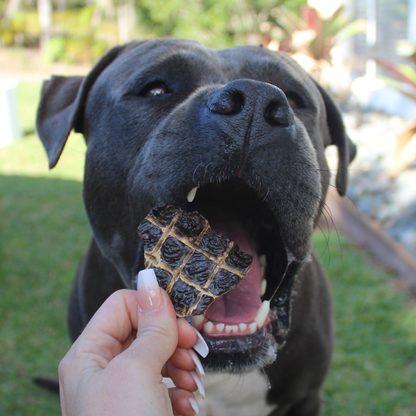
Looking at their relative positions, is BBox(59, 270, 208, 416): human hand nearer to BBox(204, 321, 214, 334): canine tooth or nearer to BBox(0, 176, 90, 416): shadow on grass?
BBox(204, 321, 214, 334): canine tooth

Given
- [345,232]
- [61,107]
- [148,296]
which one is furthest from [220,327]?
[345,232]

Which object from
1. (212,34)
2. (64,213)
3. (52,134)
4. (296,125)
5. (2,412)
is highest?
(296,125)

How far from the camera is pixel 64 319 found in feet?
12.1

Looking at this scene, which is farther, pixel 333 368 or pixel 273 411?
pixel 333 368

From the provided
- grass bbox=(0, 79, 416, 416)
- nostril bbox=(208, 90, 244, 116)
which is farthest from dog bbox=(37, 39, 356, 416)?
grass bbox=(0, 79, 416, 416)

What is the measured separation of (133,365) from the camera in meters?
1.13

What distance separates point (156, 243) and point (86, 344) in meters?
0.41

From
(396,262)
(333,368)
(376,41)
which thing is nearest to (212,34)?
(376,41)

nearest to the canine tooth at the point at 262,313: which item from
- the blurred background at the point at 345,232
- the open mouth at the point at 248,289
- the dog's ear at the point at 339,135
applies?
the open mouth at the point at 248,289

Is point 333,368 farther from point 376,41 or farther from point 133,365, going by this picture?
point 376,41

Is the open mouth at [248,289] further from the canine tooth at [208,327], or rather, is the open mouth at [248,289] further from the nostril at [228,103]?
the nostril at [228,103]

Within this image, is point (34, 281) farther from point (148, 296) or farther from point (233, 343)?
point (148, 296)

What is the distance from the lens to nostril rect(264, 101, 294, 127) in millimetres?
1446

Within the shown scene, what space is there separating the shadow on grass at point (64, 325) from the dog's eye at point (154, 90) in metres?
1.71
